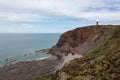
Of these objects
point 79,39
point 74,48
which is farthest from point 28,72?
point 79,39

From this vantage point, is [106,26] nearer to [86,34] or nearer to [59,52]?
[86,34]

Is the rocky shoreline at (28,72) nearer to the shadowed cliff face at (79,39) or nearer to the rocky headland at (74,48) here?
the rocky headland at (74,48)

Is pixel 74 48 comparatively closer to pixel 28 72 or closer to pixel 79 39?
pixel 79 39

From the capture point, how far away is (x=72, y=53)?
77.9m

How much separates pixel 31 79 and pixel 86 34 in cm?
3223

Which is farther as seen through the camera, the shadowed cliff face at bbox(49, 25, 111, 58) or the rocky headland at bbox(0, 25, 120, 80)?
the shadowed cliff face at bbox(49, 25, 111, 58)

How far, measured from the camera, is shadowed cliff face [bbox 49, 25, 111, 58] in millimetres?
76188

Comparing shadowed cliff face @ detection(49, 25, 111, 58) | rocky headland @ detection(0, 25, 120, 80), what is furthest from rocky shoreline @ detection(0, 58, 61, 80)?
shadowed cliff face @ detection(49, 25, 111, 58)

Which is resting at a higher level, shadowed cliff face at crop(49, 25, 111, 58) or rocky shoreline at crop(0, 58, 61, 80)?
shadowed cliff face at crop(49, 25, 111, 58)

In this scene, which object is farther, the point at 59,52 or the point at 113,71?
the point at 59,52

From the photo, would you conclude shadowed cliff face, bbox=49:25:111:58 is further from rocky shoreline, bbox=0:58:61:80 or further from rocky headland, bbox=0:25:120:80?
rocky shoreline, bbox=0:58:61:80

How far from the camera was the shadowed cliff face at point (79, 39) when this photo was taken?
250 feet

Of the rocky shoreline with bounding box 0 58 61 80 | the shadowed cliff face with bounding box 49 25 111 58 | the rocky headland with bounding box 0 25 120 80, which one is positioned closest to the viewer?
the rocky headland with bounding box 0 25 120 80

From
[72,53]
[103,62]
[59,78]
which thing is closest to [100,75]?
[103,62]
